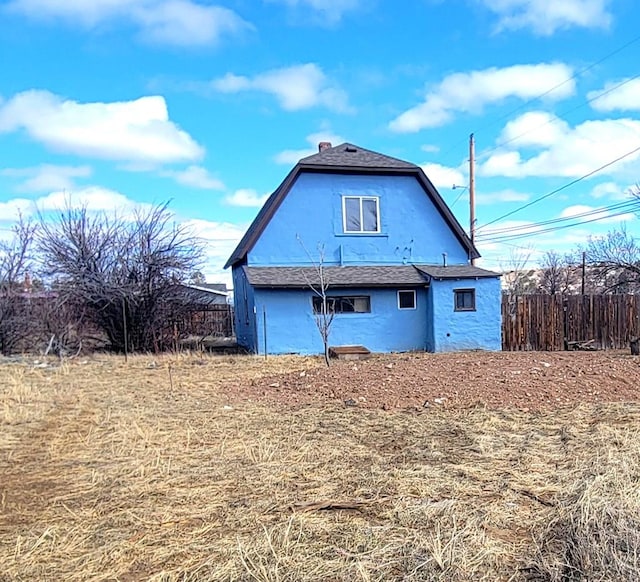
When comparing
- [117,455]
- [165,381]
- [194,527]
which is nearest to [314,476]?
[194,527]

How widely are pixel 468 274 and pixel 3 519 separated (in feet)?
45.4

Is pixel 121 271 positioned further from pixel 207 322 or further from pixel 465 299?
pixel 465 299

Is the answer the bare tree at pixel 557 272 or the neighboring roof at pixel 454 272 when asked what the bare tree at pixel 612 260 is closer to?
the bare tree at pixel 557 272

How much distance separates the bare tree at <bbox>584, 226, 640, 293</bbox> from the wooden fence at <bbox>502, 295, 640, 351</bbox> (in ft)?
28.0

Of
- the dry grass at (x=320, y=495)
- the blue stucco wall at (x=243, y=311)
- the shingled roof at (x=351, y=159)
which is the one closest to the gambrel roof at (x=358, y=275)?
the blue stucco wall at (x=243, y=311)

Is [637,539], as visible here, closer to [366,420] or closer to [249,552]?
[249,552]

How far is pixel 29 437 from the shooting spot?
5957 mm

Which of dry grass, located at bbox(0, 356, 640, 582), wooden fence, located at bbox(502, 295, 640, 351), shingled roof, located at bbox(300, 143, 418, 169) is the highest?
shingled roof, located at bbox(300, 143, 418, 169)

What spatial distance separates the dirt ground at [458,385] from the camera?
7340mm

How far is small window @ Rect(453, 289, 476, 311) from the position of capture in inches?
604

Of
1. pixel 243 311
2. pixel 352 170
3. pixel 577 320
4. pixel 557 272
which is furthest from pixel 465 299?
pixel 557 272

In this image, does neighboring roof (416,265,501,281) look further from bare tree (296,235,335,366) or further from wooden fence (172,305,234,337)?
wooden fence (172,305,234,337)

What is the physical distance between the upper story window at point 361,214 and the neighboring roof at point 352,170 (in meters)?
0.90

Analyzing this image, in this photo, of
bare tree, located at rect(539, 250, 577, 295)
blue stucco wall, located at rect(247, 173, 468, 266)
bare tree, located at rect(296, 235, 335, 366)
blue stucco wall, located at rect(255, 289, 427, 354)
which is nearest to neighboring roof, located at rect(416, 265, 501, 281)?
blue stucco wall, located at rect(247, 173, 468, 266)
